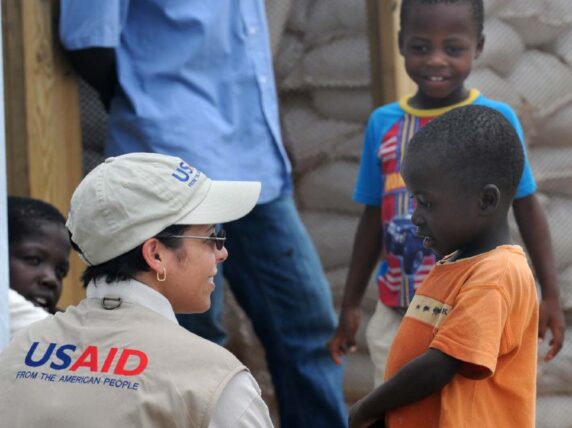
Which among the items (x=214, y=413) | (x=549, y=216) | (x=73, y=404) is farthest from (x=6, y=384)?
(x=549, y=216)

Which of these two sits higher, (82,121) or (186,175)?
(186,175)

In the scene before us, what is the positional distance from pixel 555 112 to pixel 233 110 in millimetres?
1469

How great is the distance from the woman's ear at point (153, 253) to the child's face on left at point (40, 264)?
1585 millimetres

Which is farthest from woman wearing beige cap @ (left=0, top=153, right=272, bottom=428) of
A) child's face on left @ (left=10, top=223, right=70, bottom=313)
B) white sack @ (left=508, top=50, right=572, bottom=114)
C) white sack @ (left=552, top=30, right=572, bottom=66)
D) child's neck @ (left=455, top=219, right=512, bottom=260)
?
white sack @ (left=552, top=30, right=572, bottom=66)

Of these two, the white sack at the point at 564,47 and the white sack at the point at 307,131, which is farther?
the white sack at the point at 564,47

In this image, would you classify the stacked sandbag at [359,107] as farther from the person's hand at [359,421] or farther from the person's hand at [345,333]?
the person's hand at [359,421]

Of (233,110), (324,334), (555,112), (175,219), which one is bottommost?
(324,334)

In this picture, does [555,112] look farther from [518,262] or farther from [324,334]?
[518,262]

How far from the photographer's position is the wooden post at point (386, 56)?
4.52 m

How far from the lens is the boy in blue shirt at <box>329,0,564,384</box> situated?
3.79 metres

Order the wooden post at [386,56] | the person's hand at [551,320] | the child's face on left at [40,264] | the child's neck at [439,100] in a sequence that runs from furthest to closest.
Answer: the wooden post at [386,56]
the child's face on left at [40,264]
the child's neck at [439,100]
the person's hand at [551,320]

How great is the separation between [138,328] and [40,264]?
1752 mm

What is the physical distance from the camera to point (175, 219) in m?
2.54

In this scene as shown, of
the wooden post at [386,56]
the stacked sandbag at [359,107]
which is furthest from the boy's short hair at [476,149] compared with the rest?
the stacked sandbag at [359,107]
